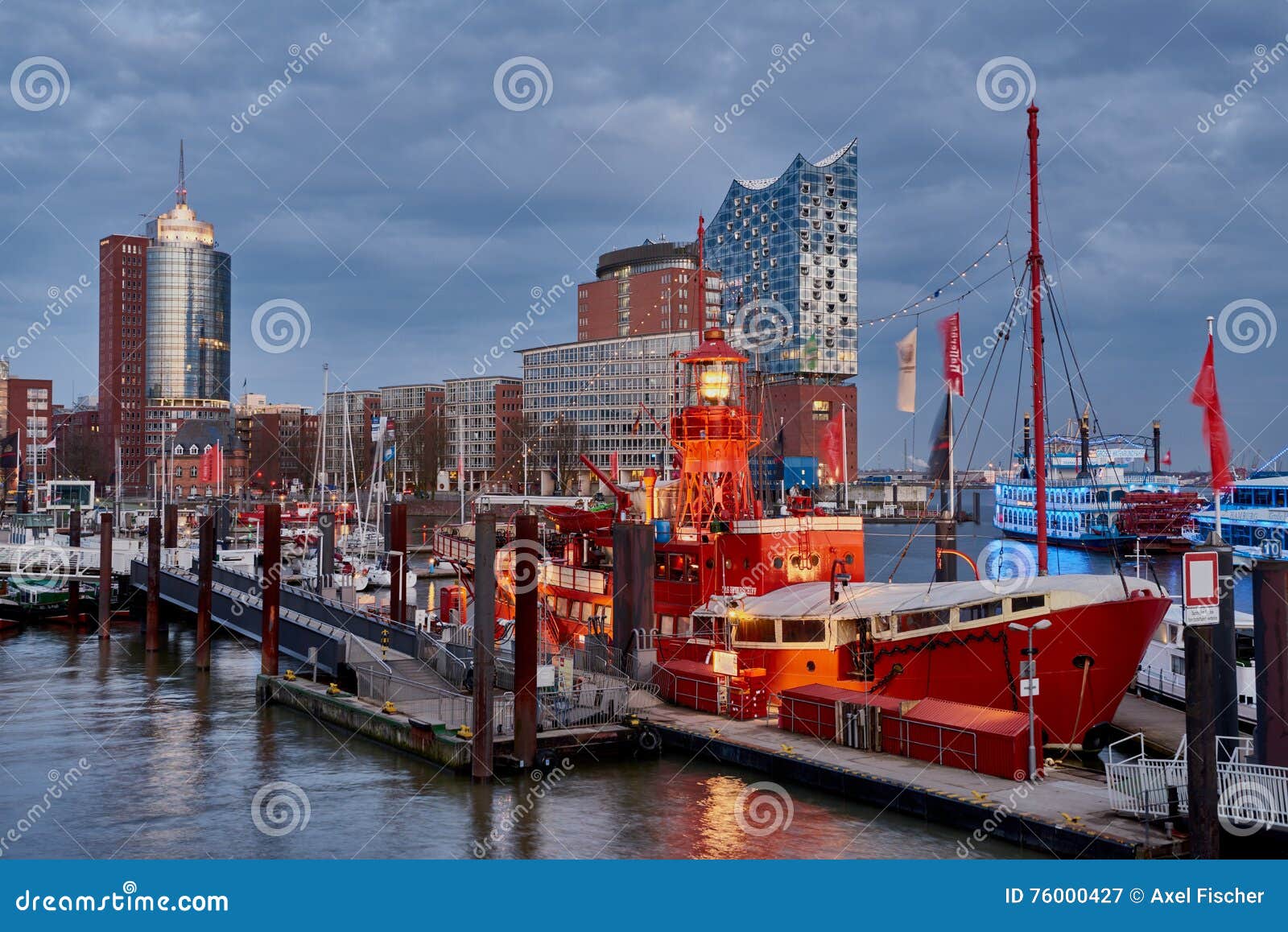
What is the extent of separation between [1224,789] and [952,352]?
26514mm

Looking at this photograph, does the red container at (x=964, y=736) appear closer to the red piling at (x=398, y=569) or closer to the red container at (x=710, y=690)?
the red container at (x=710, y=690)

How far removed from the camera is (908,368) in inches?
→ 1687

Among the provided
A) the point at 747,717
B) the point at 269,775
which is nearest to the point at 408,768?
the point at 269,775

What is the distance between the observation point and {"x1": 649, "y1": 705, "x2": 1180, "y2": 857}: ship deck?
21500mm

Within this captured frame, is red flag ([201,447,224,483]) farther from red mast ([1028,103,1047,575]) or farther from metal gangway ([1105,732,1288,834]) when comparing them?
metal gangway ([1105,732,1288,834])

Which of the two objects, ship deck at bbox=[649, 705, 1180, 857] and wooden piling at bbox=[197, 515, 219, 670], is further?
wooden piling at bbox=[197, 515, 219, 670]

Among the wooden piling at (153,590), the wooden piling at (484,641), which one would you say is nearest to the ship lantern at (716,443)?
the wooden piling at (484,641)

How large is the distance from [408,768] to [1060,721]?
17.1 meters

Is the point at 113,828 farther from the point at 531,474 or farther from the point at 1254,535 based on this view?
the point at 531,474

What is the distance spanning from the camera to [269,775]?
31484 mm

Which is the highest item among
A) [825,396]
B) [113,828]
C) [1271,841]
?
[825,396]

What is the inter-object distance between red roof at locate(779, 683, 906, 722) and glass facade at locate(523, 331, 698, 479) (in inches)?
5382

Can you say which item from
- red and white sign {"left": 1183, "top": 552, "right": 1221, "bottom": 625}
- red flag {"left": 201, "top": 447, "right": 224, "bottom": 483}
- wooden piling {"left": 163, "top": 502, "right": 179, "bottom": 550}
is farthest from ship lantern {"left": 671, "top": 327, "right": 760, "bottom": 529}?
red flag {"left": 201, "top": 447, "right": 224, "bottom": 483}

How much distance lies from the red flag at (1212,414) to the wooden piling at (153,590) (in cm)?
4480
